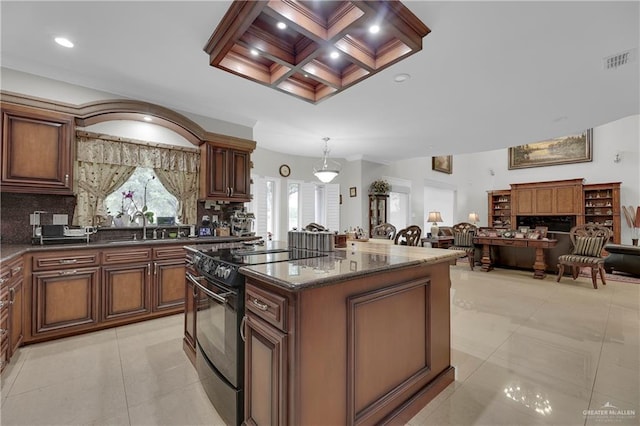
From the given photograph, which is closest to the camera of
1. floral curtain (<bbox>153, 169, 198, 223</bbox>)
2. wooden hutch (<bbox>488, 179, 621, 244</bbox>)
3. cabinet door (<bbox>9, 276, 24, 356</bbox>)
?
cabinet door (<bbox>9, 276, 24, 356</bbox>)

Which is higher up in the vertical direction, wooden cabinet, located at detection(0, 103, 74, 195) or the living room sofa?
wooden cabinet, located at detection(0, 103, 74, 195)

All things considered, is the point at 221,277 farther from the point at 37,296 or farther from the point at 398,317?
the point at 37,296

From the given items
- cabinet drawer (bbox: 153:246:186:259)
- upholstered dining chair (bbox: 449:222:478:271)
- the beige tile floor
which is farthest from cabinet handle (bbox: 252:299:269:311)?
upholstered dining chair (bbox: 449:222:478:271)

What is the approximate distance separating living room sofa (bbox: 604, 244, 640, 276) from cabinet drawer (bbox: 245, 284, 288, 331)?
6995mm

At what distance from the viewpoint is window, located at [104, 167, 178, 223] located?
3566mm

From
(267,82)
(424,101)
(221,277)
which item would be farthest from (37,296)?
(424,101)

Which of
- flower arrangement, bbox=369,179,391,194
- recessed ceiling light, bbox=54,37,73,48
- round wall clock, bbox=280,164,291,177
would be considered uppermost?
recessed ceiling light, bbox=54,37,73,48

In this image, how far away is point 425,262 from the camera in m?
1.74

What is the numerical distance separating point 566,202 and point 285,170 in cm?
873

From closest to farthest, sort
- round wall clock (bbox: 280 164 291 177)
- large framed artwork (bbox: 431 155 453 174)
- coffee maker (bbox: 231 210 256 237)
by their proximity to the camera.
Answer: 1. coffee maker (bbox: 231 210 256 237)
2. round wall clock (bbox: 280 164 291 177)
3. large framed artwork (bbox: 431 155 453 174)

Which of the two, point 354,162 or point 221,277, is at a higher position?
point 354,162

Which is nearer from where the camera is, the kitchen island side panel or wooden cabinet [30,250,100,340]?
the kitchen island side panel

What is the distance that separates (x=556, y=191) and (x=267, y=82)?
1011cm

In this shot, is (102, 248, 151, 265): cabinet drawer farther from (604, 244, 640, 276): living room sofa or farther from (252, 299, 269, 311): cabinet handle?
(604, 244, 640, 276): living room sofa
